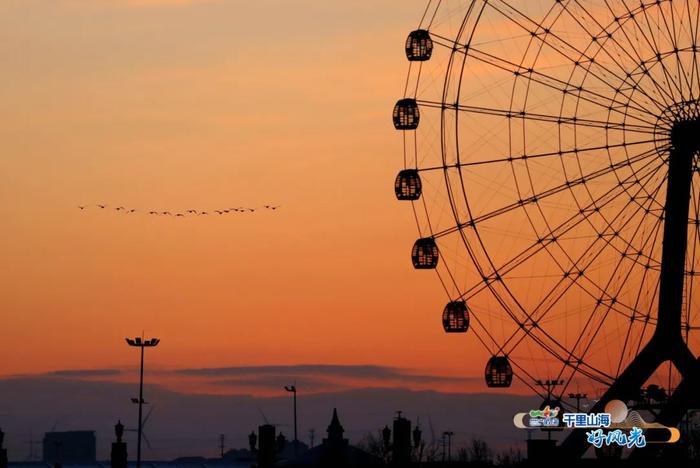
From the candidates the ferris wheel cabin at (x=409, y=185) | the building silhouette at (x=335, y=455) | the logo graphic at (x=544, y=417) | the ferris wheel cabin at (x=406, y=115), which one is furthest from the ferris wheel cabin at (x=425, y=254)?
the building silhouette at (x=335, y=455)

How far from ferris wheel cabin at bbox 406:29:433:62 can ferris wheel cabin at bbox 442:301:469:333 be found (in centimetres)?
1489

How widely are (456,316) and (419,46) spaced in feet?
53.5

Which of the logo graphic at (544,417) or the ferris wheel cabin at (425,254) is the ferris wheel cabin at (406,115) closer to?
the ferris wheel cabin at (425,254)

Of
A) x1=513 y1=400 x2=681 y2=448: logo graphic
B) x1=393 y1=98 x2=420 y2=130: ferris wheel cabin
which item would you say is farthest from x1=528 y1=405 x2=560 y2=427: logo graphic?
x1=393 y1=98 x2=420 y2=130: ferris wheel cabin

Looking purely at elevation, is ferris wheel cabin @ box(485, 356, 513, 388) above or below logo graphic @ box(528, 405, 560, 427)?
above

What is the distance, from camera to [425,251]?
317 feet

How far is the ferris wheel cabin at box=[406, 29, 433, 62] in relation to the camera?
3878 inches

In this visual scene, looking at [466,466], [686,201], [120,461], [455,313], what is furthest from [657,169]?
[120,461]

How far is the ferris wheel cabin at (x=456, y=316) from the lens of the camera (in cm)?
9544

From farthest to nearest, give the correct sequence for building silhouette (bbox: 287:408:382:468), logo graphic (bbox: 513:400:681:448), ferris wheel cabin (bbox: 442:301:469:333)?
building silhouette (bbox: 287:408:382:468) < ferris wheel cabin (bbox: 442:301:469:333) < logo graphic (bbox: 513:400:681:448)

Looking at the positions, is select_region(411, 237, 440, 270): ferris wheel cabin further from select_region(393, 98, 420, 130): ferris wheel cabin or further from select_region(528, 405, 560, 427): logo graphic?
select_region(528, 405, 560, 427): logo graphic

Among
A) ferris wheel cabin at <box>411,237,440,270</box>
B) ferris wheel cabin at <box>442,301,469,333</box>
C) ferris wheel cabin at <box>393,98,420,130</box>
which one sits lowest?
ferris wheel cabin at <box>442,301,469,333</box>

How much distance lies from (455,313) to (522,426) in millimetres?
8444

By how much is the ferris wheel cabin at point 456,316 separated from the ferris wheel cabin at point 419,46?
14892mm
